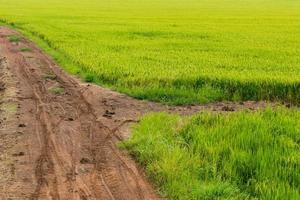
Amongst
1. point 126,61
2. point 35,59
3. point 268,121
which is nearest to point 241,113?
point 268,121

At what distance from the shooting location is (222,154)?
7.95 meters

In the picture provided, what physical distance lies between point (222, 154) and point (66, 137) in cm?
297

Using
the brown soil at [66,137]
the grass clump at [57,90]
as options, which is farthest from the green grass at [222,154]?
the grass clump at [57,90]

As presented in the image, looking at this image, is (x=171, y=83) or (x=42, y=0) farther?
(x=42, y=0)

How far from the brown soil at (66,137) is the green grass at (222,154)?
0.35 m

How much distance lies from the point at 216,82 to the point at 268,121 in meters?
4.25

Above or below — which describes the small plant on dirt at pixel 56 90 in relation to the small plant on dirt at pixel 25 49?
above

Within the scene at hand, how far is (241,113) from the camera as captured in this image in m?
10.5

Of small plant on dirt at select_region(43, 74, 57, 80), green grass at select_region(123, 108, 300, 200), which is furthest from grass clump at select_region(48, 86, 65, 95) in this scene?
green grass at select_region(123, 108, 300, 200)

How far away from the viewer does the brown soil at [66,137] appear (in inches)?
287

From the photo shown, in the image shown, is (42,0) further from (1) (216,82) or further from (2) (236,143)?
(2) (236,143)

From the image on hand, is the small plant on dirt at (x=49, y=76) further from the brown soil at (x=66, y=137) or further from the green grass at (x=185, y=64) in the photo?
the green grass at (x=185, y=64)

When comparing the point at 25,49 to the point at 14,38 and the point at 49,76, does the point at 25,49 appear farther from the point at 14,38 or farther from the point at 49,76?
the point at 49,76

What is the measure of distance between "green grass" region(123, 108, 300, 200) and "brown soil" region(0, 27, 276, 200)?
35 cm
